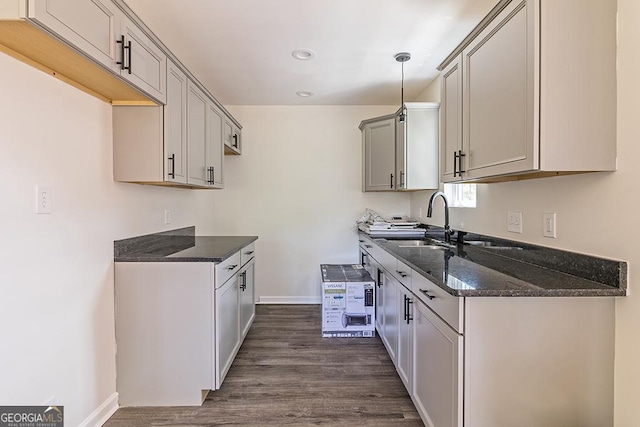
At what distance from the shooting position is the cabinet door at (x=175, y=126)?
2102 millimetres

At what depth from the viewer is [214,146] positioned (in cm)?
306

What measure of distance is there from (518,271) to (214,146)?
8.59ft

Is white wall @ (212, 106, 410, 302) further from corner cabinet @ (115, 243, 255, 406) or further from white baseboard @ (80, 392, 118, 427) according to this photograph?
white baseboard @ (80, 392, 118, 427)

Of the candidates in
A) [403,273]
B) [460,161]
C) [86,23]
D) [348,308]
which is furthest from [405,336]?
[86,23]

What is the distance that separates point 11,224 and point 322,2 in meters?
1.98

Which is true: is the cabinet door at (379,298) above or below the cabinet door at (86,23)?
below

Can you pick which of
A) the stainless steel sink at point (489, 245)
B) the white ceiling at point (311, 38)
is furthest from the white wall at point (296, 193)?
the stainless steel sink at point (489, 245)

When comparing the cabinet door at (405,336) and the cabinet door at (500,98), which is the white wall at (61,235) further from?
the cabinet door at (500,98)

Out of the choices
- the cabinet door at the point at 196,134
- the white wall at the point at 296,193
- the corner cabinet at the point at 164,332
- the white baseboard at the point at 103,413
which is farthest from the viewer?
the white wall at the point at 296,193

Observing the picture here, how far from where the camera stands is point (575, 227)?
1.52 metres

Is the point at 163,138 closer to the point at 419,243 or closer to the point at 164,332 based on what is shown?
the point at 164,332

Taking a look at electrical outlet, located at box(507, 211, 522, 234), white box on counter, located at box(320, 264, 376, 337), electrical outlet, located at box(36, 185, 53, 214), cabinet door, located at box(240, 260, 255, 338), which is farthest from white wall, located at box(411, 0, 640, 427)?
electrical outlet, located at box(36, 185, 53, 214)

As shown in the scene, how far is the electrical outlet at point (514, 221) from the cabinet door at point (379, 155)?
1.46 m

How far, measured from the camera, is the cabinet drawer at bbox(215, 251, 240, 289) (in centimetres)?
210
